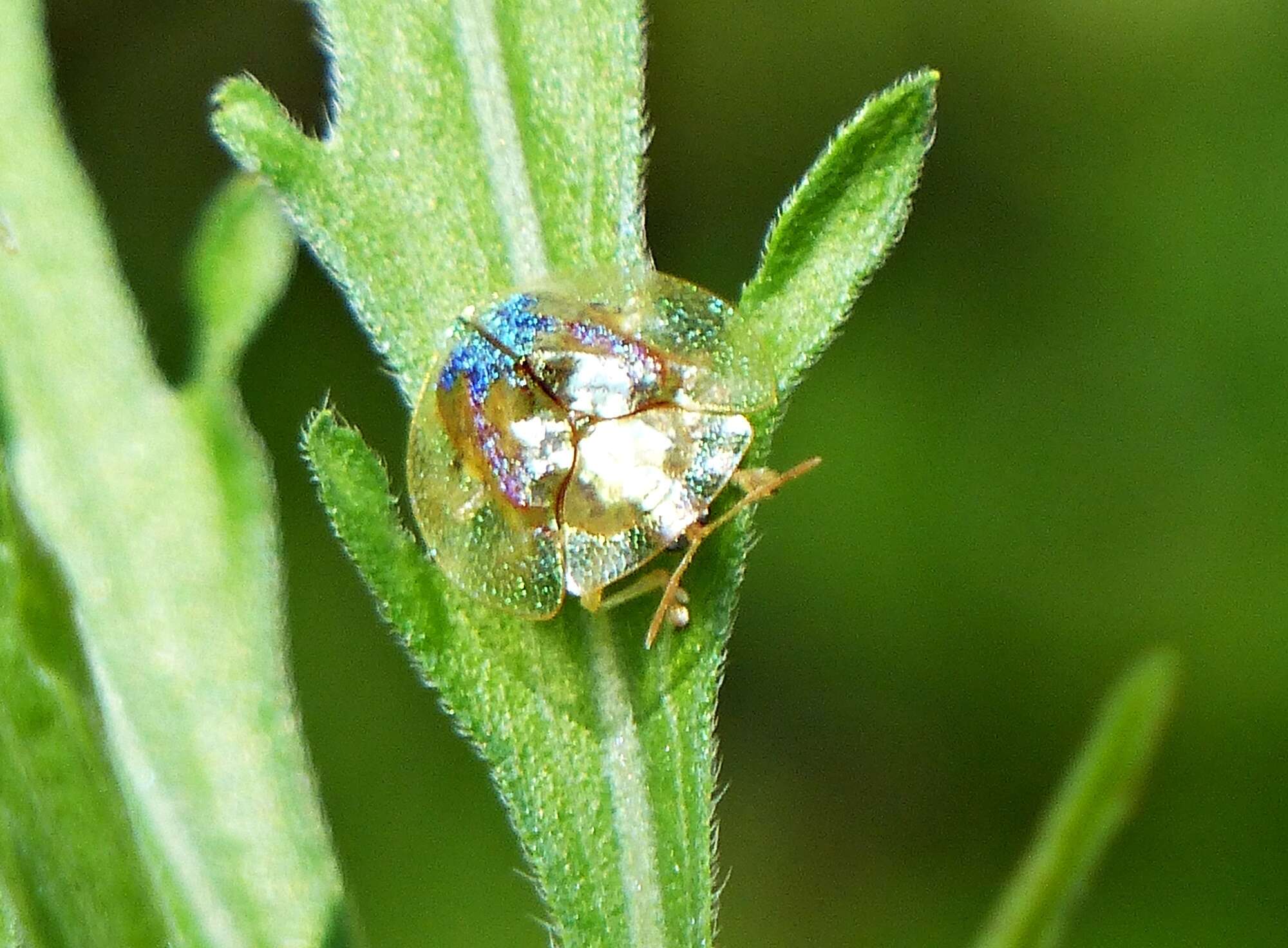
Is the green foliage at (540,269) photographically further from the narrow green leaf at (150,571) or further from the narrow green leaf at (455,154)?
the narrow green leaf at (150,571)

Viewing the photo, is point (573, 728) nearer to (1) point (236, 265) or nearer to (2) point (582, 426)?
(2) point (582, 426)

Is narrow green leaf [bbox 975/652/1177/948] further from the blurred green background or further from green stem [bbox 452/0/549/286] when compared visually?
the blurred green background

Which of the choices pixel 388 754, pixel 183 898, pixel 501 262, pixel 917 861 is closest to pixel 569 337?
pixel 501 262

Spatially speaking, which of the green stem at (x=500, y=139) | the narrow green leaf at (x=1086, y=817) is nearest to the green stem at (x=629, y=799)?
the green stem at (x=500, y=139)

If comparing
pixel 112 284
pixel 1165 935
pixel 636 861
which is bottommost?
pixel 1165 935

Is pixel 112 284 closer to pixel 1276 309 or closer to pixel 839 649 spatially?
pixel 839 649

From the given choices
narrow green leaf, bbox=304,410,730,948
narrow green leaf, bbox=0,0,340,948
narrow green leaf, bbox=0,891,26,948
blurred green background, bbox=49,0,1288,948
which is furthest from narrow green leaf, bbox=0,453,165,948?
blurred green background, bbox=49,0,1288,948

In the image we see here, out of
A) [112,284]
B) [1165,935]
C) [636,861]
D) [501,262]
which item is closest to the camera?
[636,861]
